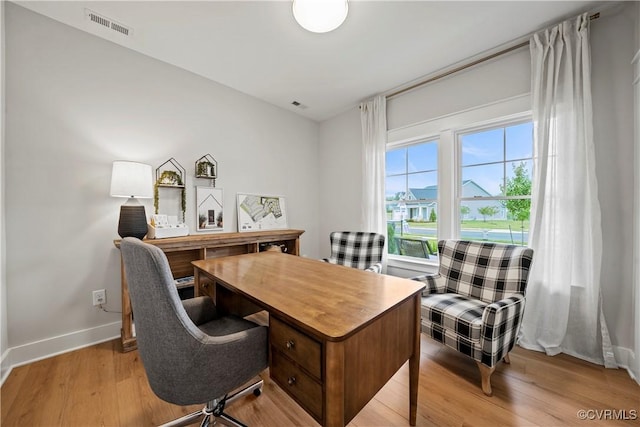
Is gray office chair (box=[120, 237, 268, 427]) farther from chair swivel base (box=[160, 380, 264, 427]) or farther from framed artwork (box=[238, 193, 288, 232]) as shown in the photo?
framed artwork (box=[238, 193, 288, 232])

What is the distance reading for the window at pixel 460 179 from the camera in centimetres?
228

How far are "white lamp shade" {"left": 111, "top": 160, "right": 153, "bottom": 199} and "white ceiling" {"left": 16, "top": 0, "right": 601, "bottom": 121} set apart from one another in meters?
1.16

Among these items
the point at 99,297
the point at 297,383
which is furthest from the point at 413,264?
the point at 99,297

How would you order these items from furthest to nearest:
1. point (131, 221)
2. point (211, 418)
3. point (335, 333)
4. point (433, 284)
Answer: point (433, 284), point (131, 221), point (211, 418), point (335, 333)

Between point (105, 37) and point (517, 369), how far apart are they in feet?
14.1

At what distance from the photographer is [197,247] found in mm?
2258

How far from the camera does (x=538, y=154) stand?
202cm

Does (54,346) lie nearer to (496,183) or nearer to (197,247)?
→ (197,247)

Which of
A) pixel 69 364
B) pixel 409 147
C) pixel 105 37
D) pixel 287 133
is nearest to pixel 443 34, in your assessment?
pixel 409 147

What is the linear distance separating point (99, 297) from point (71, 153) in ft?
4.11

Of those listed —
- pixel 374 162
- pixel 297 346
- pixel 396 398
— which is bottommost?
pixel 396 398

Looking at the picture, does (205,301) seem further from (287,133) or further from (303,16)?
(287,133)

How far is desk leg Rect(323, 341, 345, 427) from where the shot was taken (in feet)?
2.53

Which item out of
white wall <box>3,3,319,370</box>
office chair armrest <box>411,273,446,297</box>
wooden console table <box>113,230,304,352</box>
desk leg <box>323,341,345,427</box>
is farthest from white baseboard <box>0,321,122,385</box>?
office chair armrest <box>411,273,446,297</box>
